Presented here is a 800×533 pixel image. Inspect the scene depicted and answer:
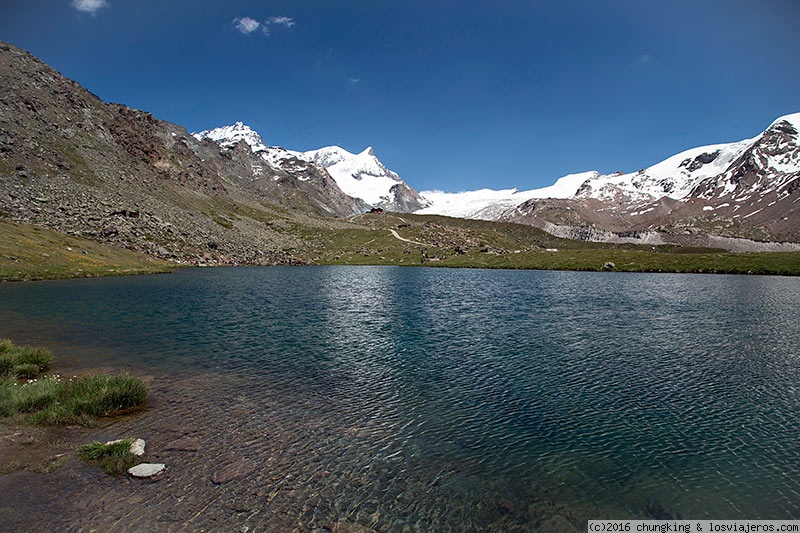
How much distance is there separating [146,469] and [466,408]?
1228 centimetres

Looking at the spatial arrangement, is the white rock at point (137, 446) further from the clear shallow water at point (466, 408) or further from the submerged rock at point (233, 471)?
the submerged rock at point (233, 471)

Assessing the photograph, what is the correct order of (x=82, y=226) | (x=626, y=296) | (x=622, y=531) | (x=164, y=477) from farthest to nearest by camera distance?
1. (x=82, y=226)
2. (x=626, y=296)
3. (x=164, y=477)
4. (x=622, y=531)

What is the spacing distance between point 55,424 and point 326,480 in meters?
11.2

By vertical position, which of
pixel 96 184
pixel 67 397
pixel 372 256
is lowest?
pixel 67 397

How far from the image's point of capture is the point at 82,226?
310 ft

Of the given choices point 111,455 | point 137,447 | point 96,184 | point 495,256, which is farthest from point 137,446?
point 495,256

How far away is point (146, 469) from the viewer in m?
12.6

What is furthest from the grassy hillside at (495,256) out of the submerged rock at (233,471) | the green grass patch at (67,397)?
the submerged rock at (233,471)

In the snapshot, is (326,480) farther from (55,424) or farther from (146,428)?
(55,424)

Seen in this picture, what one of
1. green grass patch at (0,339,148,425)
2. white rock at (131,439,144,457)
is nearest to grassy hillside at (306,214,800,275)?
green grass patch at (0,339,148,425)

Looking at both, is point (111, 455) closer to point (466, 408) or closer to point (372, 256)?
point (466, 408)

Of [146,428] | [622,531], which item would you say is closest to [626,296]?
[622,531]

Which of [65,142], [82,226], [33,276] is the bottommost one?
[33,276]

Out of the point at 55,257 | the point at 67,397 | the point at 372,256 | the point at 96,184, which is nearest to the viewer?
the point at 67,397
